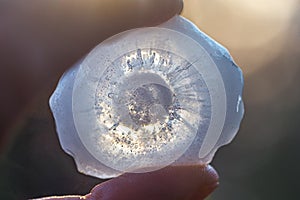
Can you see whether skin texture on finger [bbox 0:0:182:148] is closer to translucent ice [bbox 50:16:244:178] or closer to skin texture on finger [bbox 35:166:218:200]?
translucent ice [bbox 50:16:244:178]

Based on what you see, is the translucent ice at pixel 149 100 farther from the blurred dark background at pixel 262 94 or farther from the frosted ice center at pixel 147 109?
the blurred dark background at pixel 262 94

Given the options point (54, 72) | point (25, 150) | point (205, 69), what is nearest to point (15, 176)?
point (25, 150)

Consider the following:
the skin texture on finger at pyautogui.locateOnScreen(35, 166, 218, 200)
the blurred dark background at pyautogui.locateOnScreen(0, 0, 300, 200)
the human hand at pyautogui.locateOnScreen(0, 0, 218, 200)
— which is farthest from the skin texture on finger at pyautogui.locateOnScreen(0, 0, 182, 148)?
the blurred dark background at pyautogui.locateOnScreen(0, 0, 300, 200)

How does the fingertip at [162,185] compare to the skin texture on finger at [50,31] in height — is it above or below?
below

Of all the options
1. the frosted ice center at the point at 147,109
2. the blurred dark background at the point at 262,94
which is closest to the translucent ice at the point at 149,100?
the frosted ice center at the point at 147,109

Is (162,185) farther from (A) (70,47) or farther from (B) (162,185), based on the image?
(A) (70,47)

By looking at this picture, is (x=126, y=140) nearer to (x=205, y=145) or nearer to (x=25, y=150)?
(x=205, y=145)

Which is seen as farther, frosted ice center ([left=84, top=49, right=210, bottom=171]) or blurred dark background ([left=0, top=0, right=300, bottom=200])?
blurred dark background ([left=0, top=0, right=300, bottom=200])
